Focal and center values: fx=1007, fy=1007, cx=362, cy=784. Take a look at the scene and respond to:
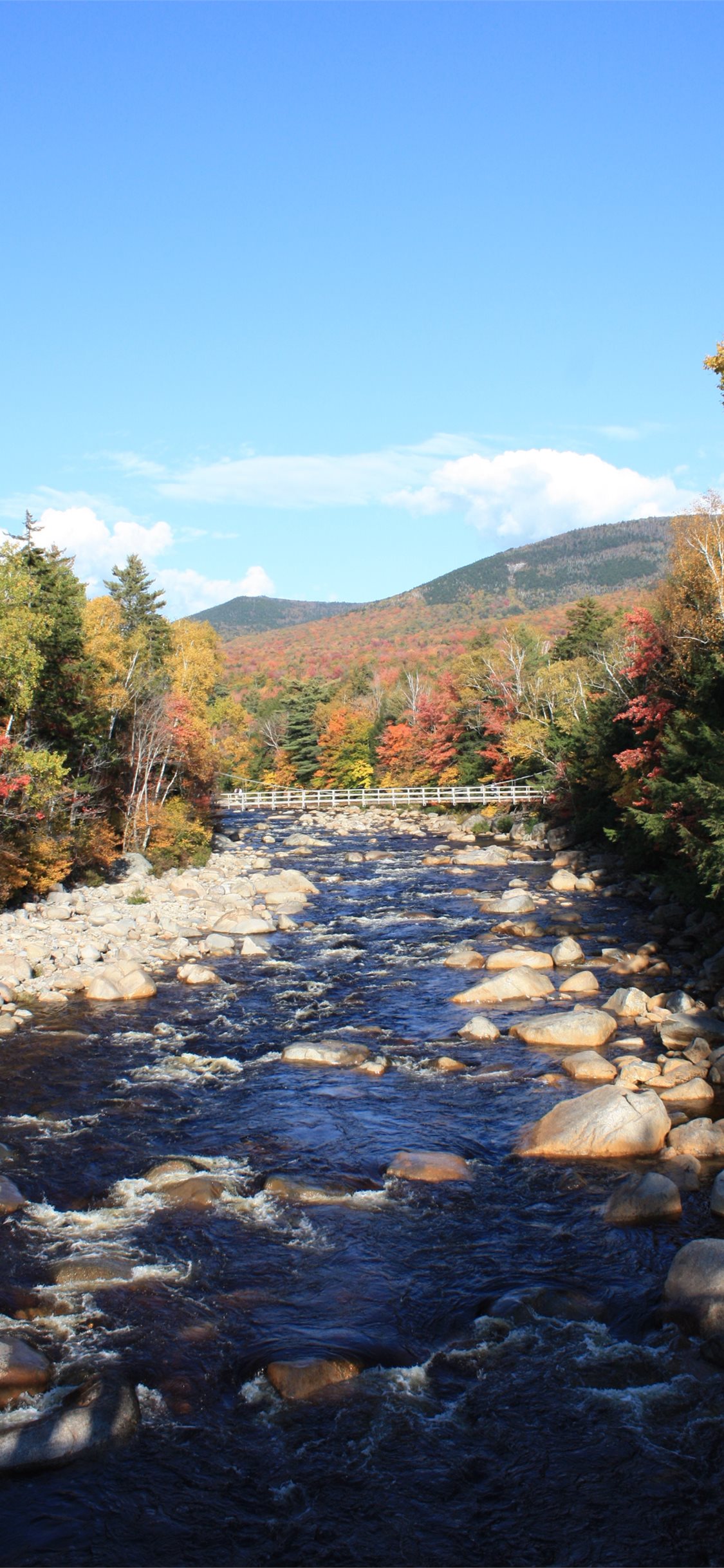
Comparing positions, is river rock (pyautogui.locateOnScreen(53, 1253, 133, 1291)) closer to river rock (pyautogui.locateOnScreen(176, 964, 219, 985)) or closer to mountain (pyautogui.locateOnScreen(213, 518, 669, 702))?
river rock (pyautogui.locateOnScreen(176, 964, 219, 985))

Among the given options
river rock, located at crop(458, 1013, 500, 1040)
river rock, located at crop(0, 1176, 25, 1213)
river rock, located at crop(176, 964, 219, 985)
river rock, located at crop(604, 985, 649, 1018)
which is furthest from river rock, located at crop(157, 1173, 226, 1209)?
river rock, located at crop(176, 964, 219, 985)

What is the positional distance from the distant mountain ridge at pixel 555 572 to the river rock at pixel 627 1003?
13717 centimetres

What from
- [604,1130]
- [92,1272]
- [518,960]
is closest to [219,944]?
[518,960]

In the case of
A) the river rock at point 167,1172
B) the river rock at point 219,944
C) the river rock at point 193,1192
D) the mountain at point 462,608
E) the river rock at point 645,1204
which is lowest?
the river rock at point 645,1204

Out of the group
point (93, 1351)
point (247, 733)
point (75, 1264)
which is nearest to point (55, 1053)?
point (75, 1264)

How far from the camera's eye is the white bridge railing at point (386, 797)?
54906 millimetres

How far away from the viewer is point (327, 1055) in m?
15.3

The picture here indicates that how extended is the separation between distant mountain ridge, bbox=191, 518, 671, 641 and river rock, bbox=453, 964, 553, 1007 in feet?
447

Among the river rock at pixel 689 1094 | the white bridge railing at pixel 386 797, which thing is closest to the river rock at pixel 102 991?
the river rock at pixel 689 1094

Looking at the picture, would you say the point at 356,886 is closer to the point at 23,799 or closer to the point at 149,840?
the point at 149,840

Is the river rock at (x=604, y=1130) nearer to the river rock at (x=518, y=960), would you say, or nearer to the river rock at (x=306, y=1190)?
the river rock at (x=306, y=1190)

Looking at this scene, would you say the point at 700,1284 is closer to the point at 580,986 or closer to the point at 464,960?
the point at 580,986

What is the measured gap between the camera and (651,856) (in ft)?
92.8

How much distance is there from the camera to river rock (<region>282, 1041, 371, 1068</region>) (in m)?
15.1
